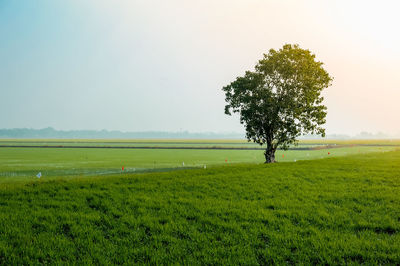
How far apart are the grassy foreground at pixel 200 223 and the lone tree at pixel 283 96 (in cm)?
2002

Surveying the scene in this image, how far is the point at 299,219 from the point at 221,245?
175 inches

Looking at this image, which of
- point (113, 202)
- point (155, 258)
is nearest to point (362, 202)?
point (155, 258)

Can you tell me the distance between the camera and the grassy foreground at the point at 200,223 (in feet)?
30.4

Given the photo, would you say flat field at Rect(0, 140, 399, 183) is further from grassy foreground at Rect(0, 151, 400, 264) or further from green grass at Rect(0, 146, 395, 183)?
grassy foreground at Rect(0, 151, 400, 264)

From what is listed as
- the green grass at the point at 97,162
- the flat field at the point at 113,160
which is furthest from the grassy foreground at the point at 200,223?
the flat field at the point at 113,160

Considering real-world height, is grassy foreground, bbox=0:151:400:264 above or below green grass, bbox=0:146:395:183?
above

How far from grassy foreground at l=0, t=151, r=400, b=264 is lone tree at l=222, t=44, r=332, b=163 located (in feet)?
65.7

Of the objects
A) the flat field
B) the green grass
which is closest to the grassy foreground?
the green grass

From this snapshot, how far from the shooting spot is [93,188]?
61.8ft

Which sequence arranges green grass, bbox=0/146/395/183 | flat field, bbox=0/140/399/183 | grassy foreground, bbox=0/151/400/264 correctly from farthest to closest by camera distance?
1. flat field, bbox=0/140/399/183
2. green grass, bbox=0/146/395/183
3. grassy foreground, bbox=0/151/400/264

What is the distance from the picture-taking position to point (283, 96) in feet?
130

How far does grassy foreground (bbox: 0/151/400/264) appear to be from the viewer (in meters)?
9.27

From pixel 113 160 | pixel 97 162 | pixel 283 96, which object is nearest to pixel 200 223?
pixel 283 96

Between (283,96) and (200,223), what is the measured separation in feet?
102
